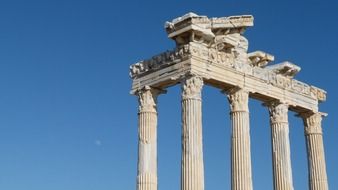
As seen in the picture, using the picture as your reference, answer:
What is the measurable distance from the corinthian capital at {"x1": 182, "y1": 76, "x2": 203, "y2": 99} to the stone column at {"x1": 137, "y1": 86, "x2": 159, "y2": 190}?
3.18 m

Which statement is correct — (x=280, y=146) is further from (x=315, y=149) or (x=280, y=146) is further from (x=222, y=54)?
(x=222, y=54)

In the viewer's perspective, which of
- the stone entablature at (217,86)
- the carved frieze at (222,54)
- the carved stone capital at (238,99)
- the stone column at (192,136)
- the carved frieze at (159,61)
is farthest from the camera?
the carved stone capital at (238,99)

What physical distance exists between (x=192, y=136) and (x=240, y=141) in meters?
3.75

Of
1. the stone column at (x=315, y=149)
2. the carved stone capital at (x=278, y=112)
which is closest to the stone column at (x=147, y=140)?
the carved stone capital at (x=278, y=112)

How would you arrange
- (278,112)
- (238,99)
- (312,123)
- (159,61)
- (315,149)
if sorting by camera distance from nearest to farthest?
1. (159,61)
2. (238,99)
3. (278,112)
4. (315,149)
5. (312,123)

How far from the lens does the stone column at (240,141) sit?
108 feet

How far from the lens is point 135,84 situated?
117 feet

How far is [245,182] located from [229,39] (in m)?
7.91

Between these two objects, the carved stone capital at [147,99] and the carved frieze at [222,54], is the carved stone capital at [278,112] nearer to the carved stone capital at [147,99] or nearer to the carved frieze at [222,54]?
the carved frieze at [222,54]

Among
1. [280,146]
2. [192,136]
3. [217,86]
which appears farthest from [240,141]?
[280,146]

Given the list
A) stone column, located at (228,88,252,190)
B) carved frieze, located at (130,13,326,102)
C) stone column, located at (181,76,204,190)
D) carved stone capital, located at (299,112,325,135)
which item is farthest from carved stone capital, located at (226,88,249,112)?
carved stone capital, located at (299,112,325,135)

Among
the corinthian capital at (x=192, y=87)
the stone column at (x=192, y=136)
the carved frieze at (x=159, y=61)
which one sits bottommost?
the stone column at (x=192, y=136)

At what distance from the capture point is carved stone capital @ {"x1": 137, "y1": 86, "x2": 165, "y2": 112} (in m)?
34.7

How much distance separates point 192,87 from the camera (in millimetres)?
32000
